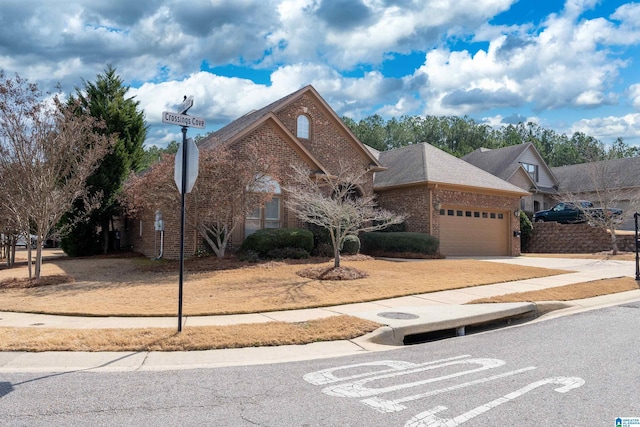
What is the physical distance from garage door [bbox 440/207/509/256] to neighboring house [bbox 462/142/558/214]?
1171 cm

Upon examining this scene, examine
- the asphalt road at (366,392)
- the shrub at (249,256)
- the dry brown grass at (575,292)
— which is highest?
the shrub at (249,256)

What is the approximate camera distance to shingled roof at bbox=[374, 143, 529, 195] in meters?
22.4

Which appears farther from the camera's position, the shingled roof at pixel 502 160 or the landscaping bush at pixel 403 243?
the shingled roof at pixel 502 160

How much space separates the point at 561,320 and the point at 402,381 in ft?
17.7

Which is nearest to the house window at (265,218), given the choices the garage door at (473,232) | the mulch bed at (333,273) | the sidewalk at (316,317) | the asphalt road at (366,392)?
the mulch bed at (333,273)

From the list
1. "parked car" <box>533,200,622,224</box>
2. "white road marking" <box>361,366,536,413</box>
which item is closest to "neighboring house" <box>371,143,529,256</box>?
"parked car" <box>533,200,622,224</box>

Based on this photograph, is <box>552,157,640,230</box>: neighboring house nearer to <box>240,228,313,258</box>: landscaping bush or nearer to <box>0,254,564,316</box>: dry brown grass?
<box>0,254,564,316</box>: dry brown grass

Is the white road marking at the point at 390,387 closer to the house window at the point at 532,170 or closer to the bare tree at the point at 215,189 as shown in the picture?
the bare tree at the point at 215,189

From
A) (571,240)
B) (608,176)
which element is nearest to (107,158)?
(571,240)

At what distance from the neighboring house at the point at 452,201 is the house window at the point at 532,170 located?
15.0 metres

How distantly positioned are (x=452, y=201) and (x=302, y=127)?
798 cm

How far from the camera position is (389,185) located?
→ 2355 centimetres

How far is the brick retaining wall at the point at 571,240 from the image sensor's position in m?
25.4

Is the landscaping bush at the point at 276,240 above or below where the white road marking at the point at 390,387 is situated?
above
